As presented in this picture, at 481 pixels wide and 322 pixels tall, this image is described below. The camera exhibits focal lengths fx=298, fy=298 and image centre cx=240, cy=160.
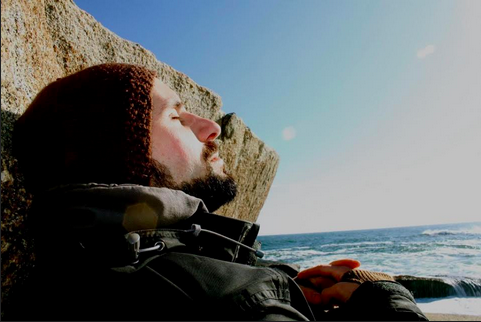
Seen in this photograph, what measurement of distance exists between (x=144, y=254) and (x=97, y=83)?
103 cm

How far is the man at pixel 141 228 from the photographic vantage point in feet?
3.00

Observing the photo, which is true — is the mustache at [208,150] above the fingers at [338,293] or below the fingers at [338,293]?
above

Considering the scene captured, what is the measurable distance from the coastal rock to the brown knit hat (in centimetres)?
754

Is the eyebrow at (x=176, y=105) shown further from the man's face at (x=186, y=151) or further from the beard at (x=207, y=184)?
the beard at (x=207, y=184)

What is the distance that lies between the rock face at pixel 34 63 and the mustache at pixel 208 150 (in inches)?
37.7

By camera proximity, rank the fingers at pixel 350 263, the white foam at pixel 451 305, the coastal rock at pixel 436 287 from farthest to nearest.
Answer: the coastal rock at pixel 436 287 < the white foam at pixel 451 305 < the fingers at pixel 350 263

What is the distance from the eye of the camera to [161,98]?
1753mm

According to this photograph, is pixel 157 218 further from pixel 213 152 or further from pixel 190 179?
pixel 213 152

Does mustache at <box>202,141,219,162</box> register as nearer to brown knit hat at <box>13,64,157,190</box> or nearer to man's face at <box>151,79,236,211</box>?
man's face at <box>151,79,236,211</box>

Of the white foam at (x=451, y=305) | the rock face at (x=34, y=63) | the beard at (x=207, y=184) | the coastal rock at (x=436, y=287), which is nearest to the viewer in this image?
the rock face at (x=34, y=63)

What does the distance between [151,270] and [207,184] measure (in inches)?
30.9

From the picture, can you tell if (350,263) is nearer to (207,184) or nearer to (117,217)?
(207,184)

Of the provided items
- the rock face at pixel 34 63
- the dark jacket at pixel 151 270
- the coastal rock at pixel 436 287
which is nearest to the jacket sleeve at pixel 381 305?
the dark jacket at pixel 151 270

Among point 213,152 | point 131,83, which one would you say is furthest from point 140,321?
point 131,83
